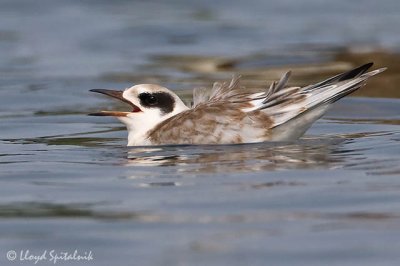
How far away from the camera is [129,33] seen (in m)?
26.2

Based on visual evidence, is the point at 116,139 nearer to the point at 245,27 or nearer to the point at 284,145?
the point at 284,145

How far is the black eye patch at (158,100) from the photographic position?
1443cm

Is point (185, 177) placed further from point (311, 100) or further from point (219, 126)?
point (311, 100)

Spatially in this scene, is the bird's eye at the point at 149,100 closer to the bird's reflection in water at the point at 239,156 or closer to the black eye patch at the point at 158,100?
the black eye patch at the point at 158,100

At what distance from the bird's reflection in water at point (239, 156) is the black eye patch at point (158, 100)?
18.5 inches

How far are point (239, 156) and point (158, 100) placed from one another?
1.37 m

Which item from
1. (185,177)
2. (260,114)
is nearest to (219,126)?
(260,114)

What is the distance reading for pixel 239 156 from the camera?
13477 millimetres

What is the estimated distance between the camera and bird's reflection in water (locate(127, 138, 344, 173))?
512 inches
